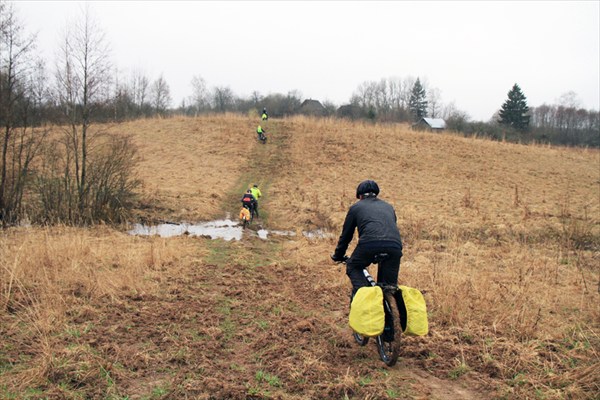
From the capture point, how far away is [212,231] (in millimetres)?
13469

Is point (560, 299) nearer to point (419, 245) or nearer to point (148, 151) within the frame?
point (419, 245)

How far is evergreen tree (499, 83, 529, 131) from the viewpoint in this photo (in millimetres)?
56062

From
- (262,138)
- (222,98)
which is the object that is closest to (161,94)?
(222,98)

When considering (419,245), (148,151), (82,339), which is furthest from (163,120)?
(82,339)

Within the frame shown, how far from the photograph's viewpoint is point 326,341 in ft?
15.9

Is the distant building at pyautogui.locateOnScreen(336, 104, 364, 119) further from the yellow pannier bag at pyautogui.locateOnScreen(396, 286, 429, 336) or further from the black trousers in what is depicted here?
the yellow pannier bag at pyautogui.locateOnScreen(396, 286, 429, 336)

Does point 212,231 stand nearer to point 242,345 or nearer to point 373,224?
point 242,345

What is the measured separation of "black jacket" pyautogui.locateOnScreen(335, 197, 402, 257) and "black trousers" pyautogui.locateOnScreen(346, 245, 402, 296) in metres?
0.06

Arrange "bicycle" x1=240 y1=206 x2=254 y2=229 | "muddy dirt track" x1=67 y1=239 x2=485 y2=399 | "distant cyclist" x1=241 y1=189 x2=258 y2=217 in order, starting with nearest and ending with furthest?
"muddy dirt track" x1=67 y1=239 x2=485 y2=399 < "bicycle" x1=240 y1=206 x2=254 y2=229 < "distant cyclist" x1=241 y1=189 x2=258 y2=217

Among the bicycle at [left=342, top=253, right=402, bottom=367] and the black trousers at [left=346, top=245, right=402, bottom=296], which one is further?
the black trousers at [left=346, top=245, right=402, bottom=296]

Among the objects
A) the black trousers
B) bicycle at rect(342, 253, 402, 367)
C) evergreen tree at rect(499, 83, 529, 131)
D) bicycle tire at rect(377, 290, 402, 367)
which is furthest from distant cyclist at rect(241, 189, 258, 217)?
evergreen tree at rect(499, 83, 529, 131)

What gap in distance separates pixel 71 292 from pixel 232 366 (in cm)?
339

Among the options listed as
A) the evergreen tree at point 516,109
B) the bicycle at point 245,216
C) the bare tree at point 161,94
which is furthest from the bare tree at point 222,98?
the bicycle at point 245,216

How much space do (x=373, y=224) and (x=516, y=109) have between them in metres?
61.7
